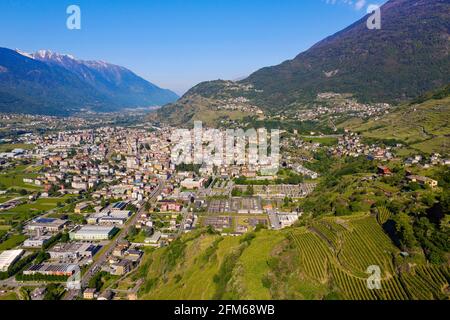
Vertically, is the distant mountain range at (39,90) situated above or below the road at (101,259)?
above

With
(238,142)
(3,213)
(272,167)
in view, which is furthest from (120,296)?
(238,142)

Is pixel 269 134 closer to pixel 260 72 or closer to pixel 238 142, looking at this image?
pixel 238 142

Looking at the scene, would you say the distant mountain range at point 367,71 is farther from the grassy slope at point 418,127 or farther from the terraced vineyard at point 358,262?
the terraced vineyard at point 358,262

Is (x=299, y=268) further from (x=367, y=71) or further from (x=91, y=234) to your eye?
(x=367, y=71)

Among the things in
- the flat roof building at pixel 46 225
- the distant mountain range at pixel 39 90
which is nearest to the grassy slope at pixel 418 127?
the flat roof building at pixel 46 225

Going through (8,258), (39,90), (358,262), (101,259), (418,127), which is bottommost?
(101,259)

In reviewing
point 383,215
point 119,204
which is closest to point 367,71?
point 119,204
